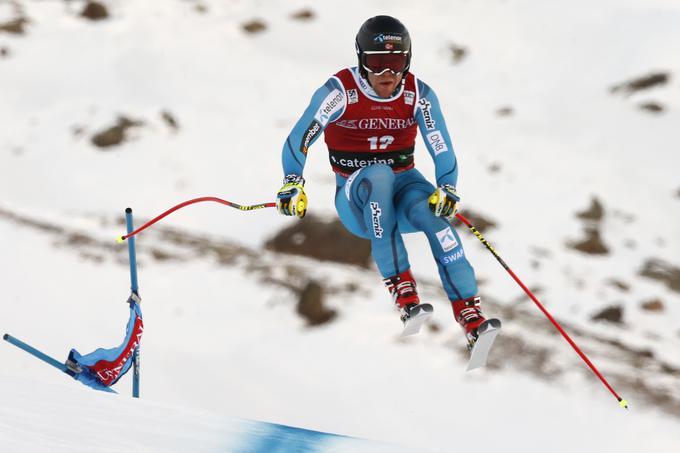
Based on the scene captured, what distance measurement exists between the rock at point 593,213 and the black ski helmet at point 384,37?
451 inches

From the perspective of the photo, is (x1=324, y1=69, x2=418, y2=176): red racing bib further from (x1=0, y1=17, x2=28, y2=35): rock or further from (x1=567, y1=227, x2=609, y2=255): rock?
(x1=0, y1=17, x2=28, y2=35): rock

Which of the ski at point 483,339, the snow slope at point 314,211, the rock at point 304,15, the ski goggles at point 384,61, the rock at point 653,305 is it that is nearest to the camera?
the ski at point 483,339

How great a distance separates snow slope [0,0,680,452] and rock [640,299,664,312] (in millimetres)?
174

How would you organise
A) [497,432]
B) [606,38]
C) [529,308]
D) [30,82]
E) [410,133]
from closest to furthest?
[410,133]
[497,432]
[529,308]
[30,82]
[606,38]

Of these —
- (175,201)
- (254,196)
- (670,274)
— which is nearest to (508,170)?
(670,274)

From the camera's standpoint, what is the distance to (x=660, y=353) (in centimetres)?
1220

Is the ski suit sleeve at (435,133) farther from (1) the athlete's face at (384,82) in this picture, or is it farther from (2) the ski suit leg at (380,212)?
(2) the ski suit leg at (380,212)

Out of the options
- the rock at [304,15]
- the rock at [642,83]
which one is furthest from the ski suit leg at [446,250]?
the rock at [304,15]

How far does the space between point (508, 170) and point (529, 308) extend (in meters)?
5.54

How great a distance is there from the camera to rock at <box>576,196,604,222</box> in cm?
1622

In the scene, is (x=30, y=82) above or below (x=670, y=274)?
above

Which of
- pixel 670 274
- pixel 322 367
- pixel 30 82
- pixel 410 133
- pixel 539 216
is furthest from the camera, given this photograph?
pixel 30 82

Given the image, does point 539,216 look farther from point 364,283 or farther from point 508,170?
point 364,283

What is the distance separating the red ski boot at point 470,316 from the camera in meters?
5.81
